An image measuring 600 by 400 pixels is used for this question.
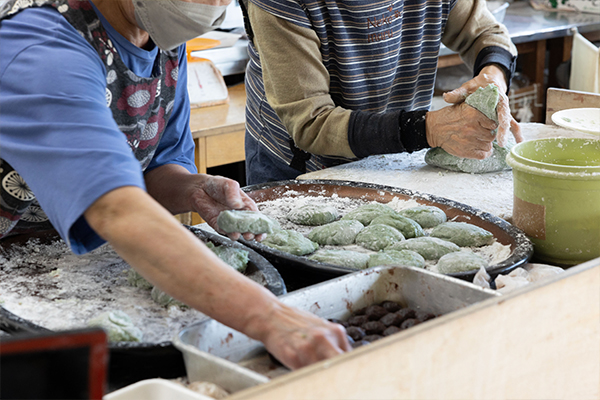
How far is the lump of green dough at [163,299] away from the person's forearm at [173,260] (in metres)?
0.30

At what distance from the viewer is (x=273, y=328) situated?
83cm

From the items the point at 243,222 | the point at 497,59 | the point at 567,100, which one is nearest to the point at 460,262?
the point at 243,222

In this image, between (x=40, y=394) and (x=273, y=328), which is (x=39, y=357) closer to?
(x=40, y=394)

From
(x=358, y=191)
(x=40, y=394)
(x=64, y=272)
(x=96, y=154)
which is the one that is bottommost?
(x=358, y=191)

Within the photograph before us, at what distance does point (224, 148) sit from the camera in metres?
3.03

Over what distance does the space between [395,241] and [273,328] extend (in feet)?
2.32

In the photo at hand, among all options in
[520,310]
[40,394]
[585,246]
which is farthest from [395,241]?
[40,394]

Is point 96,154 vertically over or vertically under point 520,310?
over

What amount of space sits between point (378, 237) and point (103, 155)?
2.63ft

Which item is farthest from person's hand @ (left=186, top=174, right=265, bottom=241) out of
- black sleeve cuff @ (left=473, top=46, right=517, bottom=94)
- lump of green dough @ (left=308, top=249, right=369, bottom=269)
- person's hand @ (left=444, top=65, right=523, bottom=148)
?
black sleeve cuff @ (left=473, top=46, right=517, bottom=94)

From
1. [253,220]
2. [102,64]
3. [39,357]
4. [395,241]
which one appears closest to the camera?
[39,357]

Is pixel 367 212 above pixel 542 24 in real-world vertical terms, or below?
above

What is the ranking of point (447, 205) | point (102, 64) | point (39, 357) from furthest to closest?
point (447, 205)
point (102, 64)
point (39, 357)

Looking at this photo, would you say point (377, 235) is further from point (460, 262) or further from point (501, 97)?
point (501, 97)
